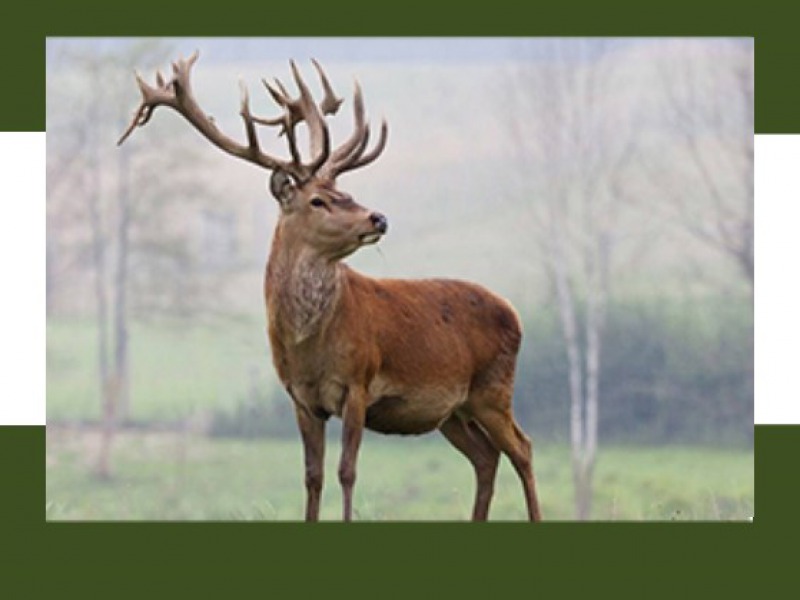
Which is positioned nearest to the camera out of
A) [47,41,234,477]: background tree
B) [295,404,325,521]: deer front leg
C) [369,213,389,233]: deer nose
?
[369,213,389,233]: deer nose

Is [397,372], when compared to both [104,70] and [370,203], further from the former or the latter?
[104,70]

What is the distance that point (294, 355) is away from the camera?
37.7 feet

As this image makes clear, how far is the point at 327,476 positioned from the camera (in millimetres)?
14125

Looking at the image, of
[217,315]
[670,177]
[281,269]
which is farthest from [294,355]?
[670,177]

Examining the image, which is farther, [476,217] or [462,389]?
[476,217]

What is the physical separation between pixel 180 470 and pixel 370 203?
2.26 meters

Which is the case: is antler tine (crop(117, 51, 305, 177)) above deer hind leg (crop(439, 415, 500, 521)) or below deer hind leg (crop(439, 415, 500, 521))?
above

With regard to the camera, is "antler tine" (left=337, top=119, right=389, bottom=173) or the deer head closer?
the deer head

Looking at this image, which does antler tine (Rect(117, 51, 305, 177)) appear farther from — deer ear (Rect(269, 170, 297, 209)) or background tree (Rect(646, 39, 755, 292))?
background tree (Rect(646, 39, 755, 292))

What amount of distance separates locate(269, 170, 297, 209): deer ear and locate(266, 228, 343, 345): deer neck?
0.83 ft

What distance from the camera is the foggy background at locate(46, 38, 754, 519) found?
559 inches

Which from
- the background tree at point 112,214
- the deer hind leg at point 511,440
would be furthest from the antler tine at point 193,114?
the background tree at point 112,214

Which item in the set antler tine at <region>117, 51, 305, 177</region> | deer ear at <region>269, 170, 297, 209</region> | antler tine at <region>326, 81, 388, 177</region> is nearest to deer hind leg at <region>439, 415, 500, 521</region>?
antler tine at <region>326, 81, 388, 177</region>

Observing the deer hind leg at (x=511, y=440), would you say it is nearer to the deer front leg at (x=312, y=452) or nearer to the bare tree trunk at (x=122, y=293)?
the deer front leg at (x=312, y=452)
